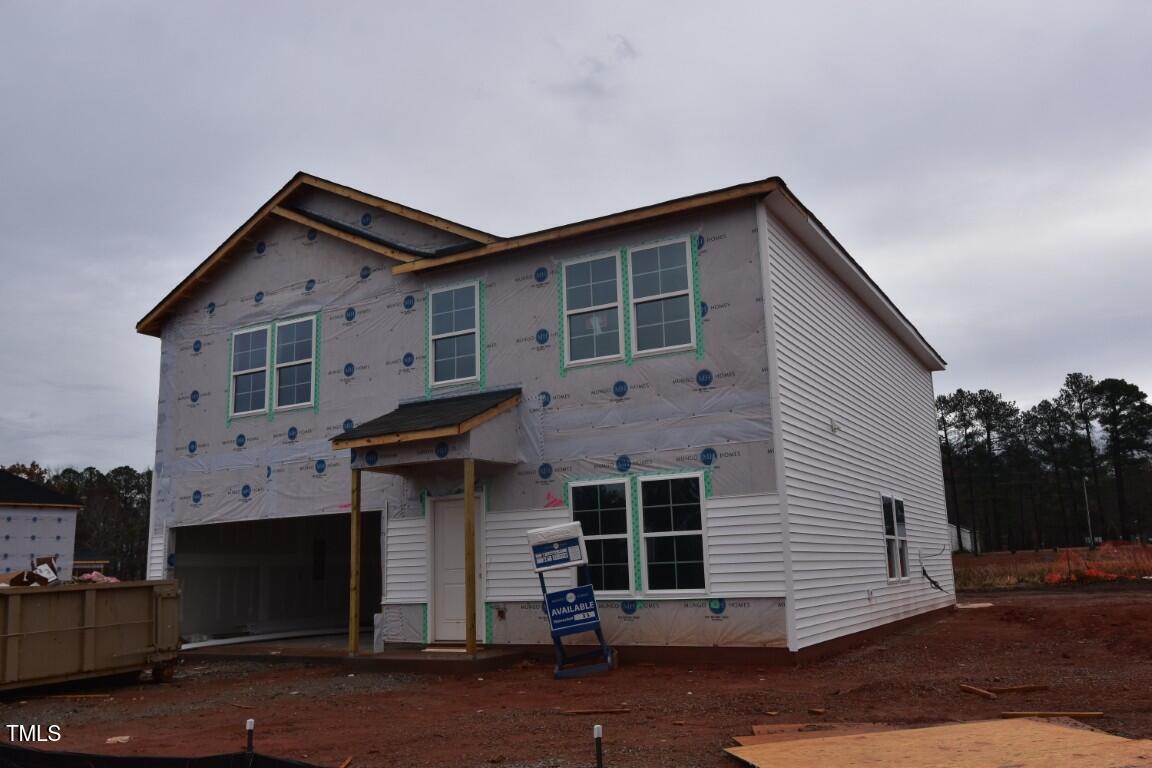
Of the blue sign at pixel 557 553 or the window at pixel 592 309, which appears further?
the window at pixel 592 309

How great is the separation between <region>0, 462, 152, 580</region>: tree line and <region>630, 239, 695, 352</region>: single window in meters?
45.9

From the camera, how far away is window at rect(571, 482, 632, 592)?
13039 millimetres

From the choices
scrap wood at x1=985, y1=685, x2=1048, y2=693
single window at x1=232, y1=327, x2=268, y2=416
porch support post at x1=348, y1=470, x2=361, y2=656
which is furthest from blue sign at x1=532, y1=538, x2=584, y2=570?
single window at x1=232, y1=327, x2=268, y2=416

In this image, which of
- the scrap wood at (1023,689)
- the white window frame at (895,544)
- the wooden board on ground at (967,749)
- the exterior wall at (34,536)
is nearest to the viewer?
the wooden board on ground at (967,749)

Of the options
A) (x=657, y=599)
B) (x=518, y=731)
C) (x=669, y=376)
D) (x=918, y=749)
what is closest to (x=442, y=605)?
(x=657, y=599)

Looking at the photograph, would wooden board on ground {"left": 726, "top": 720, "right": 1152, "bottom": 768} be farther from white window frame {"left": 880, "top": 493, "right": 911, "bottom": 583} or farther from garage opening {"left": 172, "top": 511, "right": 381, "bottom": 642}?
garage opening {"left": 172, "top": 511, "right": 381, "bottom": 642}

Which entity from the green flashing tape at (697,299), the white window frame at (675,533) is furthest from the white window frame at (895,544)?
the green flashing tape at (697,299)

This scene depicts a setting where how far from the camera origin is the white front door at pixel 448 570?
47.2 feet

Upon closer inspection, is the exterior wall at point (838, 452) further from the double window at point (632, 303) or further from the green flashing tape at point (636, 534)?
the green flashing tape at point (636, 534)

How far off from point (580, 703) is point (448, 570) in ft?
17.0

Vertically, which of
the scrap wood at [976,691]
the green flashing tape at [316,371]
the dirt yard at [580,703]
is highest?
the green flashing tape at [316,371]

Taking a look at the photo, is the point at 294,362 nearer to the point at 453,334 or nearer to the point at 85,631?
the point at 453,334

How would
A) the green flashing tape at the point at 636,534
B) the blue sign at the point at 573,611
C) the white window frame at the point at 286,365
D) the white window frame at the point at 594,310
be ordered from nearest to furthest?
the blue sign at the point at 573,611 < the green flashing tape at the point at 636,534 < the white window frame at the point at 594,310 < the white window frame at the point at 286,365

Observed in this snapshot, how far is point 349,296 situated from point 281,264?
2084 millimetres
